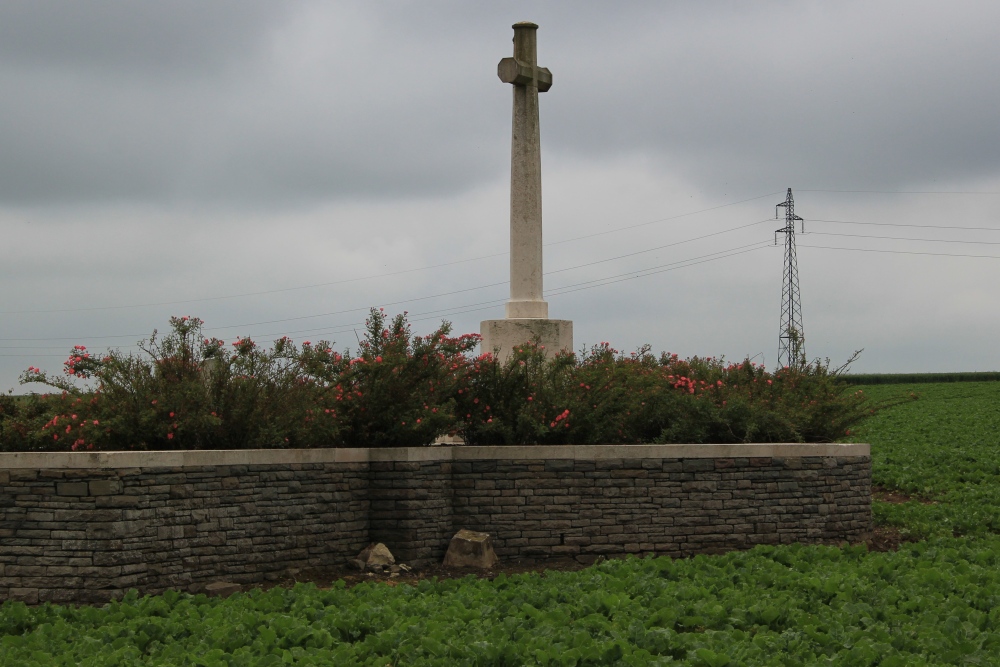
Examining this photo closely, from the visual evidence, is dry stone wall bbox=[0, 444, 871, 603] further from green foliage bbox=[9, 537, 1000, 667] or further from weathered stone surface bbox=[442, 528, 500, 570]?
green foliage bbox=[9, 537, 1000, 667]

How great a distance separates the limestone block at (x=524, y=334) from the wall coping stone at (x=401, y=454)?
2.22 meters

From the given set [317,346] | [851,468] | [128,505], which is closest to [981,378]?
[851,468]

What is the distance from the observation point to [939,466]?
16.4 metres

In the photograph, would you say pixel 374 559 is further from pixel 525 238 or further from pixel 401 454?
pixel 525 238

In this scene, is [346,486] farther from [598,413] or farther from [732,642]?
[732,642]

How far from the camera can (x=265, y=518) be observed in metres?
9.08

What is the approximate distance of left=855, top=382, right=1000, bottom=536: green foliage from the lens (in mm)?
12672

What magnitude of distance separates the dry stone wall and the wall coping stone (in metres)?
0.01

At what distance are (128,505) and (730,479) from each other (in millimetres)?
5717

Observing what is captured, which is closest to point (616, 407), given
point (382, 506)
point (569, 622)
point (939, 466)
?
point (382, 506)

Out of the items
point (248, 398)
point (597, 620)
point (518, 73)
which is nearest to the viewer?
point (597, 620)

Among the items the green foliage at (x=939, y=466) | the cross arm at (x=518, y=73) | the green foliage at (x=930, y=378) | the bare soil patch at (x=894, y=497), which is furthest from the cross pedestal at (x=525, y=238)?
the green foliage at (x=930, y=378)

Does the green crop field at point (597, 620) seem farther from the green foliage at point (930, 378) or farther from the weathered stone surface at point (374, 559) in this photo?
the green foliage at point (930, 378)

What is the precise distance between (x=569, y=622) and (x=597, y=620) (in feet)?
0.80
